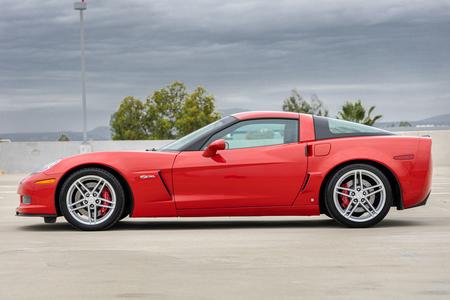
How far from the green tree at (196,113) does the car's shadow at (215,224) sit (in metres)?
98.4

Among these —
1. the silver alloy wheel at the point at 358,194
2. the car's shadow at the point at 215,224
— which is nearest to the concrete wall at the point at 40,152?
the car's shadow at the point at 215,224

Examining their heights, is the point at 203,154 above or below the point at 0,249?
above

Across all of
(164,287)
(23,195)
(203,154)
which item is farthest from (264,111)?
(164,287)

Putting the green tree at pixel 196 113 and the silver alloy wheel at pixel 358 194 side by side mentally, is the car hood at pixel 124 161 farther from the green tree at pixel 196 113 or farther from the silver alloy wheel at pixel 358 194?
the green tree at pixel 196 113

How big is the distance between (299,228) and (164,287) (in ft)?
13.0

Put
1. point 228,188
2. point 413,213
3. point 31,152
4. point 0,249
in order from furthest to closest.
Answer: point 31,152, point 413,213, point 228,188, point 0,249

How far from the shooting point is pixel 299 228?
→ 31.3 ft

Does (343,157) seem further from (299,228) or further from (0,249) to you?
(0,249)

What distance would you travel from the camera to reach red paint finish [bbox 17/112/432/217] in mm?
9344

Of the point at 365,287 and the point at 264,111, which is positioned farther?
the point at 264,111

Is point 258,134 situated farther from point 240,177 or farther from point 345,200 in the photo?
point 345,200

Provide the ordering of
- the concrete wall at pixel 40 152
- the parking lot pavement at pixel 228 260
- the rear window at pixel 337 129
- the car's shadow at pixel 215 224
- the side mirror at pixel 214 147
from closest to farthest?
the parking lot pavement at pixel 228 260
the side mirror at pixel 214 147
the rear window at pixel 337 129
the car's shadow at pixel 215 224
the concrete wall at pixel 40 152

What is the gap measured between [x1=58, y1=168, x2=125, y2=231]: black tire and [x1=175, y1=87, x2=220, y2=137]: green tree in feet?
326

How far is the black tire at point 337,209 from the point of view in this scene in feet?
30.6
